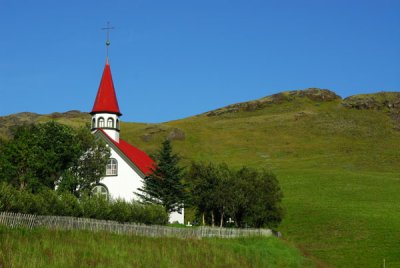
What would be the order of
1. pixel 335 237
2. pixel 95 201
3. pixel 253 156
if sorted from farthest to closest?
pixel 253 156, pixel 335 237, pixel 95 201

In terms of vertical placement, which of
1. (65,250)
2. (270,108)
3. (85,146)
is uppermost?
(270,108)

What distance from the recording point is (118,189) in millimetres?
58750

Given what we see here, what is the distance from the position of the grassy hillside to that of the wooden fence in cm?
1092

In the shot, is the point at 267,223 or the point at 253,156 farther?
the point at 253,156

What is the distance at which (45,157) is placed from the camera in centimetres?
4972

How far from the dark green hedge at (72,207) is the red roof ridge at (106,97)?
25.0 m

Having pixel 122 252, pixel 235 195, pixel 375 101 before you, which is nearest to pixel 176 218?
pixel 235 195

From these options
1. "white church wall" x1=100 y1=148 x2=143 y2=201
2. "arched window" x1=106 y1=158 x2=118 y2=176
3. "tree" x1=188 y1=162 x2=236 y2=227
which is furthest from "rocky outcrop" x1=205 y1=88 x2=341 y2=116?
"tree" x1=188 y1=162 x2=236 y2=227

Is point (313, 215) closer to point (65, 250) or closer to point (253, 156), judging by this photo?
point (65, 250)

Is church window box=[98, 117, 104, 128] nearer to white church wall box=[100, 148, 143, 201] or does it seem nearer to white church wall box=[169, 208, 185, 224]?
white church wall box=[100, 148, 143, 201]

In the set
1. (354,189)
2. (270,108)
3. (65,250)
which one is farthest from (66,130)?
(270,108)

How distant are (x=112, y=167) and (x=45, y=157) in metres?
10.5

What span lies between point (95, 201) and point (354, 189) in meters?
50.9

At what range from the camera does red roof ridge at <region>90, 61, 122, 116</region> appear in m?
64.2
